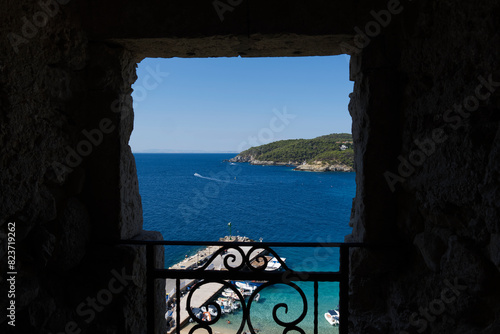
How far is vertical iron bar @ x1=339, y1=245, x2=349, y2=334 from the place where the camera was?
5.99ft

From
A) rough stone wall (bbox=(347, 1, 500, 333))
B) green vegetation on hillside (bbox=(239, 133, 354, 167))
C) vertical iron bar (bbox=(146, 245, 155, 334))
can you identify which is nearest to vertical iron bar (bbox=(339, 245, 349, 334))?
rough stone wall (bbox=(347, 1, 500, 333))

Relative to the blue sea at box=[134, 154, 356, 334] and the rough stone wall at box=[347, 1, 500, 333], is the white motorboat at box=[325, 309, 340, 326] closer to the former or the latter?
the blue sea at box=[134, 154, 356, 334]

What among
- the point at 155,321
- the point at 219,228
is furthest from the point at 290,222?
the point at 155,321

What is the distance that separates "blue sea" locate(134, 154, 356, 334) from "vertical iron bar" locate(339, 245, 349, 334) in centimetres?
1596

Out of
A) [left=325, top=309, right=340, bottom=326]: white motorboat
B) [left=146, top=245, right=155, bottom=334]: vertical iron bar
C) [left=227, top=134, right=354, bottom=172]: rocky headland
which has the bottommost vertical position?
[left=325, top=309, right=340, bottom=326]: white motorboat

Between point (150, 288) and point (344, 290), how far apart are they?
1123mm

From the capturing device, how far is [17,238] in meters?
1.40

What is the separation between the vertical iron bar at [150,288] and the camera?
1.91 m

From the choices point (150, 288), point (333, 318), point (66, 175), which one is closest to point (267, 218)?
point (333, 318)

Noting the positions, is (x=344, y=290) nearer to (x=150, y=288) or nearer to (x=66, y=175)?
(x=150, y=288)

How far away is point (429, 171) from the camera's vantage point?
1468 mm

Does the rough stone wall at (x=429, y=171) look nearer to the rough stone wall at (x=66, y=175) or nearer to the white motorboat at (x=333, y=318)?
the rough stone wall at (x=66, y=175)

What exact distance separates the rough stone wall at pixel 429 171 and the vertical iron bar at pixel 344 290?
0.05 metres

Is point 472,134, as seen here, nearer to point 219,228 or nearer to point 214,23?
point 214,23
